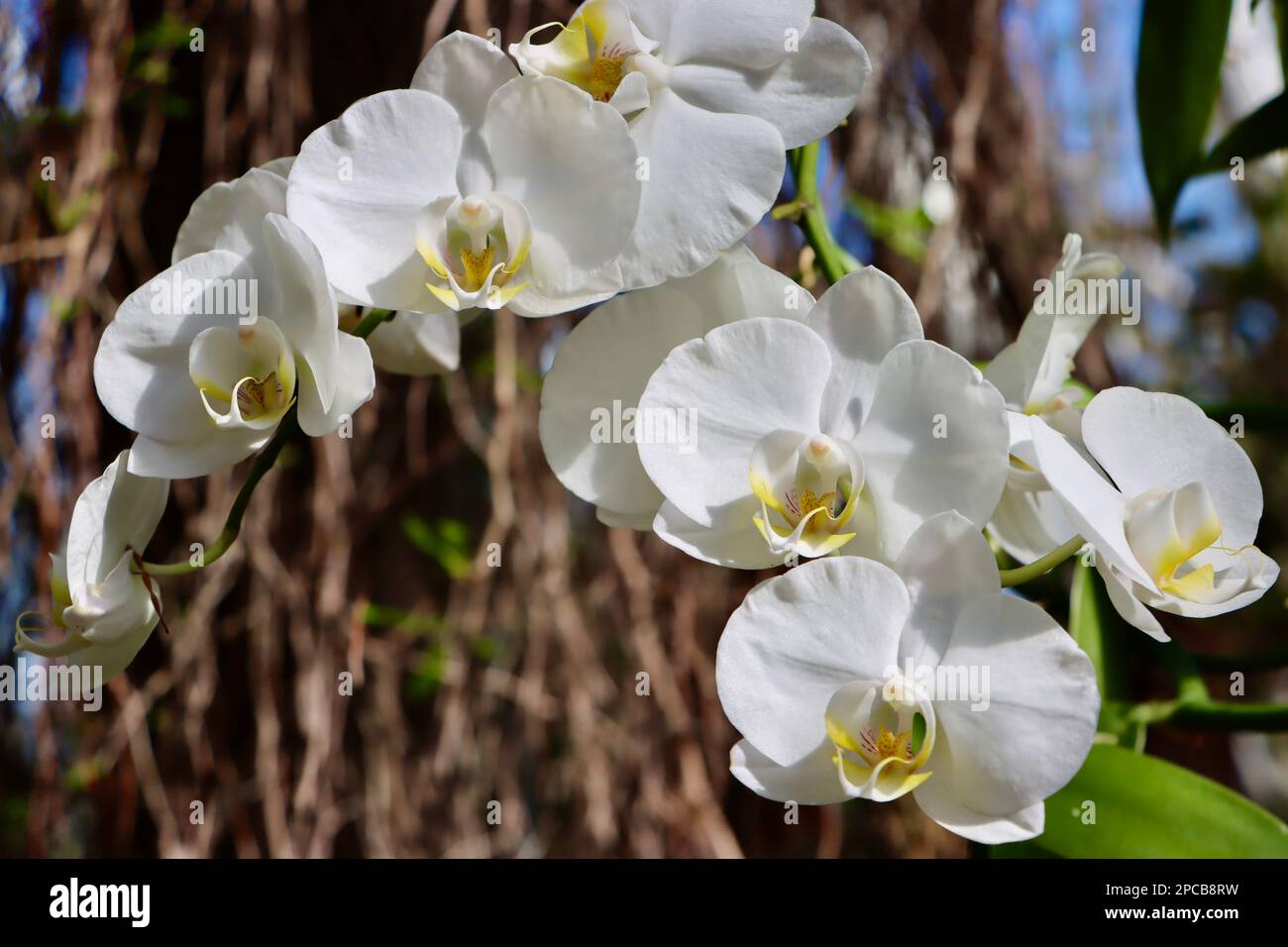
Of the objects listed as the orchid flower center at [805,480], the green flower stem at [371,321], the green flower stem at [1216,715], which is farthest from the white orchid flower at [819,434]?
the green flower stem at [1216,715]

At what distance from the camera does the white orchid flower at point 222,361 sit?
35 centimetres

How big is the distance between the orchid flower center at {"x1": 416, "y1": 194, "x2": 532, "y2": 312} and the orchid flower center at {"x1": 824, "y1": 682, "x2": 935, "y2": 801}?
0.18 meters

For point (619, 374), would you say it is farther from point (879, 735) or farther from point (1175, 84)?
point (1175, 84)

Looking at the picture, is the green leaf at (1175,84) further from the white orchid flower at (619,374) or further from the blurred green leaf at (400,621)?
the blurred green leaf at (400,621)

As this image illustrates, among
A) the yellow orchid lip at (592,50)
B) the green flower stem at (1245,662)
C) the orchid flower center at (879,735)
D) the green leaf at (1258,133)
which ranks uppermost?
the green leaf at (1258,133)

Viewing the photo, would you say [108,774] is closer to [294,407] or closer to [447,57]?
[294,407]

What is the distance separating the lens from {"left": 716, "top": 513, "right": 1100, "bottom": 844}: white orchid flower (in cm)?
33

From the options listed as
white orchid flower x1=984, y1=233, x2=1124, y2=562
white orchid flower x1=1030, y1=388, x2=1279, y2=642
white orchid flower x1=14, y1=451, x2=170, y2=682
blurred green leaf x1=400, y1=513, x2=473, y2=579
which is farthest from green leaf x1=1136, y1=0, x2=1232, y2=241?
blurred green leaf x1=400, y1=513, x2=473, y2=579

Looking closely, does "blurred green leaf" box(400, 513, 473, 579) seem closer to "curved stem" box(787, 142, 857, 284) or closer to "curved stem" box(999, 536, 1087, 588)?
"curved stem" box(787, 142, 857, 284)

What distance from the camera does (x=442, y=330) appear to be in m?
0.48

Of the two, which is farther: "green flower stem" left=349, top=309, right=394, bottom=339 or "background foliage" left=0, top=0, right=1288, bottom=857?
"background foliage" left=0, top=0, right=1288, bottom=857

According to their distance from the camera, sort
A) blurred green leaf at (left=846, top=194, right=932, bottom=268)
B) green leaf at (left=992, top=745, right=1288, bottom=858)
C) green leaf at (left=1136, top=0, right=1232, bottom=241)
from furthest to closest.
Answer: blurred green leaf at (left=846, top=194, right=932, bottom=268), green leaf at (left=1136, top=0, right=1232, bottom=241), green leaf at (left=992, top=745, right=1288, bottom=858)

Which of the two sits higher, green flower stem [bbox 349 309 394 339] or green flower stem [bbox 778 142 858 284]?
green flower stem [bbox 778 142 858 284]

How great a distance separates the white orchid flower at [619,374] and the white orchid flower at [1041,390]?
106mm
